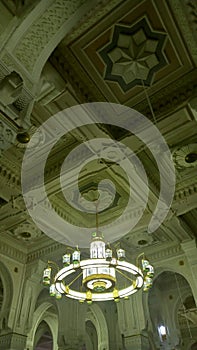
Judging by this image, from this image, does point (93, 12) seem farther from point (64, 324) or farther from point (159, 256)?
point (64, 324)

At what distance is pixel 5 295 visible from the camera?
7.29 m

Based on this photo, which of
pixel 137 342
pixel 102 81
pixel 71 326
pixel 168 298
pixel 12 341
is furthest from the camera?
pixel 168 298

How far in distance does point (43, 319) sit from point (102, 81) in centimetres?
1125

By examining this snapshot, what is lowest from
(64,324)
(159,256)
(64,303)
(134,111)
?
(64,324)

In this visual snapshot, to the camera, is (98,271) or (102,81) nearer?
(102,81)

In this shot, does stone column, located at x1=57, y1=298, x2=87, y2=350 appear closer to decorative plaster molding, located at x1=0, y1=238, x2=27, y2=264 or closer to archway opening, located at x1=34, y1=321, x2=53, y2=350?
decorative plaster molding, located at x1=0, y1=238, x2=27, y2=264

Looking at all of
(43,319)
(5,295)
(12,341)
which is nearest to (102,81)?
(5,295)

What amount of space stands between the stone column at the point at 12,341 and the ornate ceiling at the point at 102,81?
8.88ft

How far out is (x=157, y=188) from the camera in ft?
20.0

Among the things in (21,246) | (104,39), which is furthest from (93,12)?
(21,246)

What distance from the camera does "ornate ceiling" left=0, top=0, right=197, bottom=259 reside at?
2.78 meters

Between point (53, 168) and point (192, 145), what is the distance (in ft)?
8.38

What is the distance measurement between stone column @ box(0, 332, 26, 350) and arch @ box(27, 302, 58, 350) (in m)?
4.27

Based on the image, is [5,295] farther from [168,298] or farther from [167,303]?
[168,298]
